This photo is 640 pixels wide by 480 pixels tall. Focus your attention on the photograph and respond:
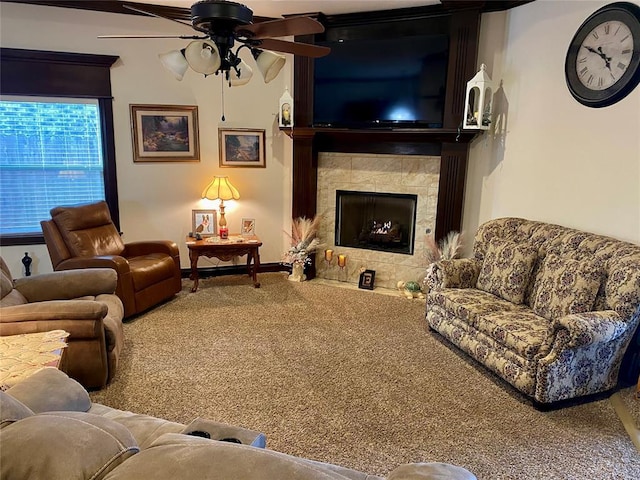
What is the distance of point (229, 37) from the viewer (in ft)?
7.50

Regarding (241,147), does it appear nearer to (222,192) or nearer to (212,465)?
(222,192)

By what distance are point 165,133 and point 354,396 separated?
3603mm

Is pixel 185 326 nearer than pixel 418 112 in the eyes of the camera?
Yes

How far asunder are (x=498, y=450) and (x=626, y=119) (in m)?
2.44

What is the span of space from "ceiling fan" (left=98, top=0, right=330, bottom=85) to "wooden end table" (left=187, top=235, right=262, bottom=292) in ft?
7.44

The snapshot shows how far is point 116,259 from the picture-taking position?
3.76m

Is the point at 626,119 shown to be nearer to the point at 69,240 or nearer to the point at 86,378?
the point at 86,378

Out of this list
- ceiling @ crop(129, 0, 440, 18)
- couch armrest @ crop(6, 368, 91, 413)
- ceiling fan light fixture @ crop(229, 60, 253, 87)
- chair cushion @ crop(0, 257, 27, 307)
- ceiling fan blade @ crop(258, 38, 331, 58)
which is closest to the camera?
couch armrest @ crop(6, 368, 91, 413)

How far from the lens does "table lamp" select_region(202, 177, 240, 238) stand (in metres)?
4.84

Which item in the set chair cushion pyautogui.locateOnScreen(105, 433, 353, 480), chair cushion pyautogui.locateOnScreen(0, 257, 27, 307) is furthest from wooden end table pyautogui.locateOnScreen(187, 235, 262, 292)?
chair cushion pyautogui.locateOnScreen(105, 433, 353, 480)

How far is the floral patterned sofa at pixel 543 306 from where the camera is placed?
2.61 m

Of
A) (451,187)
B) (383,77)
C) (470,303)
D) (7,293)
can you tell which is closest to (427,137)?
(451,187)

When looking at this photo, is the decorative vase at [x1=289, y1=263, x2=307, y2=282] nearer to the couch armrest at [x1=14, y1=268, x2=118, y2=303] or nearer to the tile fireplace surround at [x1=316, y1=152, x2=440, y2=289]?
the tile fireplace surround at [x1=316, y1=152, x2=440, y2=289]

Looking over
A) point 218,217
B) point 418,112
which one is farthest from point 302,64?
point 218,217
